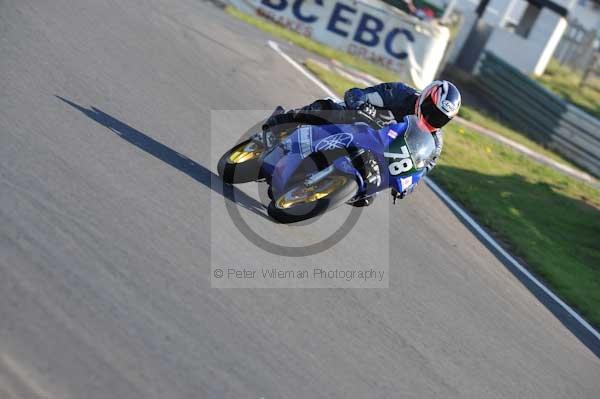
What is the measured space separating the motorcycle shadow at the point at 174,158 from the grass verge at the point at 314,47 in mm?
10789

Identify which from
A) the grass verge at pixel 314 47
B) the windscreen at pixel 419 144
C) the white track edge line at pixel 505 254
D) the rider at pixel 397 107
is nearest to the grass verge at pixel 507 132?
the grass verge at pixel 314 47

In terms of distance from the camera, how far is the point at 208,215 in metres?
6.97

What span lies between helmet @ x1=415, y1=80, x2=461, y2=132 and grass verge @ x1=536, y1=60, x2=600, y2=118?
1995cm

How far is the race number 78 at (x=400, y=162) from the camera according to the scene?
282 inches

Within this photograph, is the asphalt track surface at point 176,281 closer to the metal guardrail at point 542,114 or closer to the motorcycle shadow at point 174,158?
the motorcycle shadow at point 174,158

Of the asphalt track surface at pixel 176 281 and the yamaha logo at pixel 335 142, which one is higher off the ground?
Answer: the yamaha logo at pixel 335 142

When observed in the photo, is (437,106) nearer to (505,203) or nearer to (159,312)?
(159,312)

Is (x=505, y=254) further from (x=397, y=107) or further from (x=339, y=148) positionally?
(x=339, y=148)

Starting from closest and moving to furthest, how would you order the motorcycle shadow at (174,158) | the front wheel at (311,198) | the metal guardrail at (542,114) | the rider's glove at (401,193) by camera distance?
the front wheel at (311,198)
the rider's glove at (401,193)
the motorcycle shadow at (174,158)
the metal guardrail at (542,114)

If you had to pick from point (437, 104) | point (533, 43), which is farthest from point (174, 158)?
point (533, 43)

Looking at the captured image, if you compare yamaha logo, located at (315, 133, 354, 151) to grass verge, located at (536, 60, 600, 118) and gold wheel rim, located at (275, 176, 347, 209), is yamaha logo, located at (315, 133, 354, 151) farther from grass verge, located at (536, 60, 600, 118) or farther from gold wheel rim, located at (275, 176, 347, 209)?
grass verge, located at (536, 60, 600, 118)

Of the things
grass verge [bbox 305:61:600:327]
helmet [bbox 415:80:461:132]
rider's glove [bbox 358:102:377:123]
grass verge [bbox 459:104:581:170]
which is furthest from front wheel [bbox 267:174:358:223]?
grass verge [bbox 459:104:581:170]

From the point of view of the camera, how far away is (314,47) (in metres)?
19.0

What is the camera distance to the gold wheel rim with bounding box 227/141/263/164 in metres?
7.92
